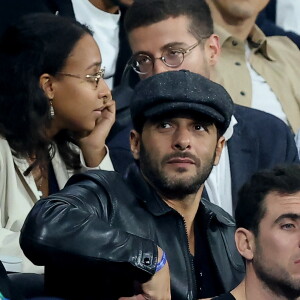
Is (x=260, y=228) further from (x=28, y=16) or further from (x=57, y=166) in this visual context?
(x=28, y=16)

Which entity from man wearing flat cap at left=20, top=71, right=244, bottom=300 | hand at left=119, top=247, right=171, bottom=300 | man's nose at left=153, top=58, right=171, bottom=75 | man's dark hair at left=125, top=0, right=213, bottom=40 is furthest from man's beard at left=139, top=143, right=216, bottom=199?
man's dark hair at left=125, top=0, right=213, bottom=40

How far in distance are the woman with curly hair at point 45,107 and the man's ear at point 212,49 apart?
67 cm

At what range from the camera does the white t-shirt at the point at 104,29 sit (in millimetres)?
5602

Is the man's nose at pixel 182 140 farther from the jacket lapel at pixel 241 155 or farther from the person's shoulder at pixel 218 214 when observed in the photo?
the jacket lapel at pixel 241 155

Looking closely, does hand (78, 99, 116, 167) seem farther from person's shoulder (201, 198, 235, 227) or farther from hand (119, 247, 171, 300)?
hand (119, 247, 171, 300)

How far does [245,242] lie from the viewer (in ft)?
12.8

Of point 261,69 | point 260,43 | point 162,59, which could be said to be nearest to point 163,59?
point 162,59

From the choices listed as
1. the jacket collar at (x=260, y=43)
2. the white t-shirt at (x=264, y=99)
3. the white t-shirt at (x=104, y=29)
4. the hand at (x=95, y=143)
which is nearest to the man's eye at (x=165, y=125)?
the hand at (x=95, y=143)

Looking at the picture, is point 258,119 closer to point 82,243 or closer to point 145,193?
point 145,193

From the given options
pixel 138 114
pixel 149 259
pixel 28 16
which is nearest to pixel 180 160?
pixel 138 114

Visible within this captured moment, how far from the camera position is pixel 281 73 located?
19.5 ft

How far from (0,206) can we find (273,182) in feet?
3.60

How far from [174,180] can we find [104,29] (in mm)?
1872

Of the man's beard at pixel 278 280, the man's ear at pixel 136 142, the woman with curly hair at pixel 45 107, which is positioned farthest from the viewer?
the woman with curly hair at pixel 45 107
